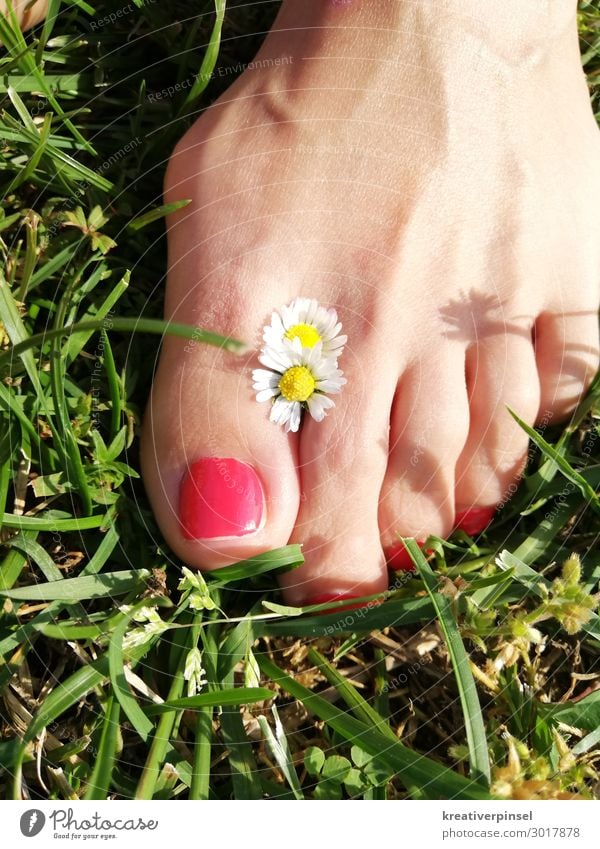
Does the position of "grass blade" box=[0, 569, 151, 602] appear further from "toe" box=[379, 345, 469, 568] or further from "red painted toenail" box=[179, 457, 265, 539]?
"toe" box=[379, 345, 469, 568]

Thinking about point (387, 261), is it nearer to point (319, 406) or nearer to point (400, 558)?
point (319, 406)

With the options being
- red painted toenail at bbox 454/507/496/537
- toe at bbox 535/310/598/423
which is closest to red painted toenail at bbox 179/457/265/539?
red painted toenail at bbox 454/507/496/537

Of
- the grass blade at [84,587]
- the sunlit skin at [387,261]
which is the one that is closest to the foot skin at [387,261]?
the sunlit skin at [387,261]

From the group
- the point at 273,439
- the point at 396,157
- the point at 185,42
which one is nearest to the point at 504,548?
the point at 273,439

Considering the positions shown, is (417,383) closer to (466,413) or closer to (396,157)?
(466,413)

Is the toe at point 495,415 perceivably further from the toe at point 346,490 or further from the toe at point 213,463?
the toe at point 213,463

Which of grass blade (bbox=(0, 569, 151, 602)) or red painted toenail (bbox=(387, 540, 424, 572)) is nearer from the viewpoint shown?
grass blade (bbox=(0, 569, 151, 602))

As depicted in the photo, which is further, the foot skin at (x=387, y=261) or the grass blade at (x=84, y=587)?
the foot skin at (x=387, y=261)
